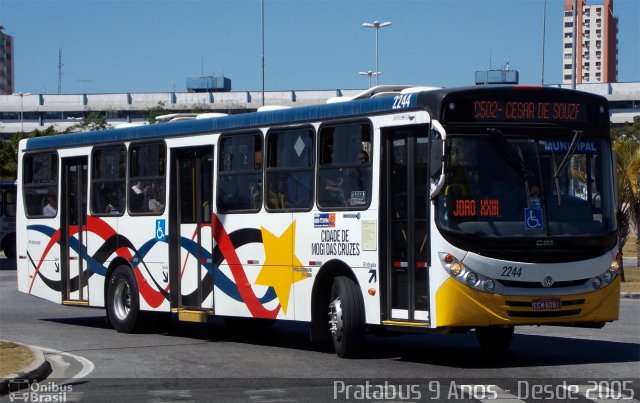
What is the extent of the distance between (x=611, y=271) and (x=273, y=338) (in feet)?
19.2

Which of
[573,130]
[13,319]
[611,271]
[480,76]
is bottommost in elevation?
[13,319]

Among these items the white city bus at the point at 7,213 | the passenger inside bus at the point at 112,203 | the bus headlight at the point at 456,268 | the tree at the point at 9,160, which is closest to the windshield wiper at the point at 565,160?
the bus headlight at the point at 456,268

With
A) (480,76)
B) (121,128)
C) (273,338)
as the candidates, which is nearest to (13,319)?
(121,128)

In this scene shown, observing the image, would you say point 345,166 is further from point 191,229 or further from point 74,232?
point 74,232

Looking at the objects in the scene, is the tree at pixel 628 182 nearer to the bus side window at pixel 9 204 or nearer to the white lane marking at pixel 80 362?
the white lane marking at pixel 80 362

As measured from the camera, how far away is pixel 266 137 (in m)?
15.4

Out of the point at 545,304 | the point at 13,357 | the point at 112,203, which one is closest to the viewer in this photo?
the point at 545,304

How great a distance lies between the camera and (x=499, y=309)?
12.5 meters

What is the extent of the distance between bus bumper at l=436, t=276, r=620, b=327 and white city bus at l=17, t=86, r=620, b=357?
0.02 metres

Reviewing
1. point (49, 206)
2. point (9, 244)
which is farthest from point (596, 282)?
point (9, 244)

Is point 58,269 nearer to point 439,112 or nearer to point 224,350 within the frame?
point 224,350

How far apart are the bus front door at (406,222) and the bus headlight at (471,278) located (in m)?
0.51

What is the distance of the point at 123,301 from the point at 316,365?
619 cm

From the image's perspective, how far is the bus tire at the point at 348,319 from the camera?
44.3 ft
